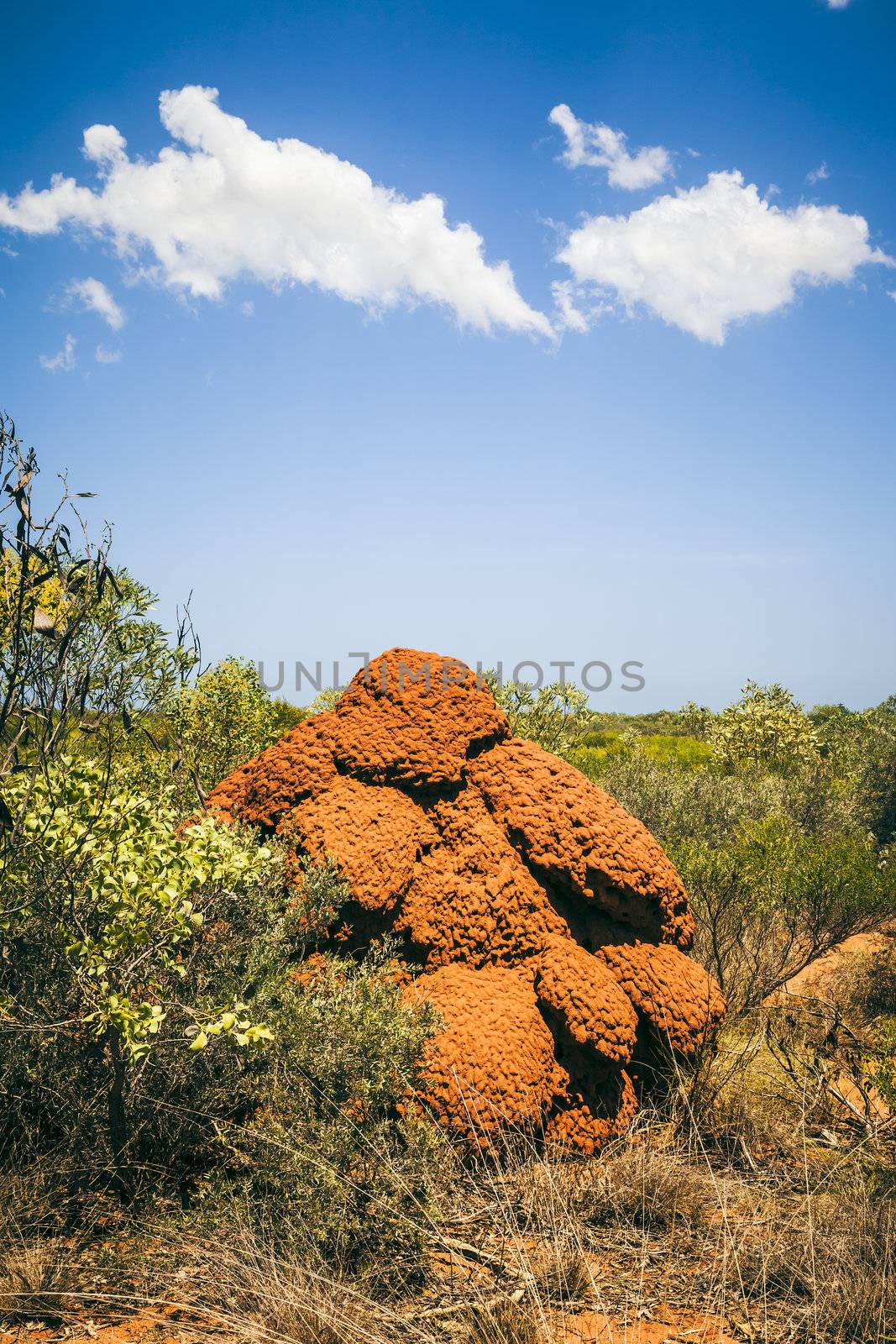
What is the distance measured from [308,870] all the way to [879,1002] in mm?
6064

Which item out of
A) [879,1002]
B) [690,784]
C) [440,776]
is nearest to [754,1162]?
[440,776]

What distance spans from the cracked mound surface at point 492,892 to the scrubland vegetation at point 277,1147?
0.75 ft

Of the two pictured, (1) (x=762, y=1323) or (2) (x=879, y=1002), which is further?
(2) (x=879, y=1002)

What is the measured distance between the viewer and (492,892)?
4754 millimetres

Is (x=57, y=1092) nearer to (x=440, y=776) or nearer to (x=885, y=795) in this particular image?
(x=440, y=776)

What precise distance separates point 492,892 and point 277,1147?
6.00 feet

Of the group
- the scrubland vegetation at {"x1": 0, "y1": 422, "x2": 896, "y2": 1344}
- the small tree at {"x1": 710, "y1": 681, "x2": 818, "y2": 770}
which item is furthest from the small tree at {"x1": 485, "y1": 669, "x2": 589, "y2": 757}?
the small tree at {"x1": 710, "y1": 681, "x2": 818, "y2": 770}

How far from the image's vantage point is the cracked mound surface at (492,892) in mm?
4227

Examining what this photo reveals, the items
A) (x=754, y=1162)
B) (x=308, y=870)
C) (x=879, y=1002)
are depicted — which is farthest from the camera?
(x=879, y=1002)

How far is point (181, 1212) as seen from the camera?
3.43 meters

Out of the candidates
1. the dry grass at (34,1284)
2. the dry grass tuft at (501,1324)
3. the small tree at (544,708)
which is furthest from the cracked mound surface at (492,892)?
the small tree at (544,708)

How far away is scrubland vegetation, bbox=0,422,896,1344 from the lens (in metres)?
3.00

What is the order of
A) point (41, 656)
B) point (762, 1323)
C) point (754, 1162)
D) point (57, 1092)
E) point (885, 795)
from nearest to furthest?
point (762, 1323), point (41, 656), point (57, 1092), point (754, 1162), point (885, 795)

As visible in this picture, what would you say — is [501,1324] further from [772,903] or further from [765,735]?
[765,735]
